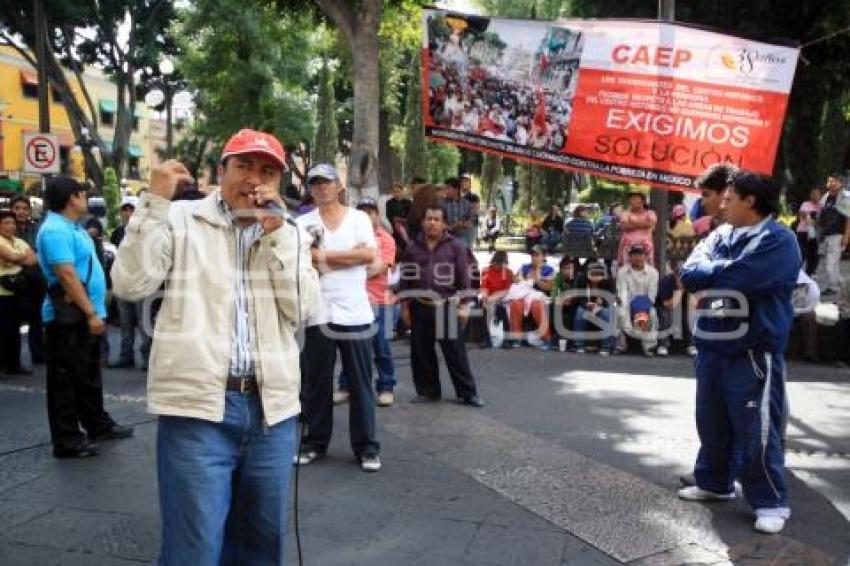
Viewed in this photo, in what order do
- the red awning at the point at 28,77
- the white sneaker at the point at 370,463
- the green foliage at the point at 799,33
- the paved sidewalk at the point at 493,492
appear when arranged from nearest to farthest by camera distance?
the paved sidewalk at the point at 493,492
the white sneaker at the point at 370,463
the green foliage at the point at 799,33
the red awning at the point at 28,77

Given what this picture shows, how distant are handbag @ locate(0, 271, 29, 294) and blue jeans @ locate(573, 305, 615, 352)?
619cm

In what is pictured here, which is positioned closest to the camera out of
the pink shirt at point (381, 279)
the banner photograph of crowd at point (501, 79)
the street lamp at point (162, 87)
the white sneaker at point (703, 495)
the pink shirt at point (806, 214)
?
the white sneaker at point (703, 495)

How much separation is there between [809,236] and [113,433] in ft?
40.8

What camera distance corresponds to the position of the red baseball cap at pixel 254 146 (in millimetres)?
2639

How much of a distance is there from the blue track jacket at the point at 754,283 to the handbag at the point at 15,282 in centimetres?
695

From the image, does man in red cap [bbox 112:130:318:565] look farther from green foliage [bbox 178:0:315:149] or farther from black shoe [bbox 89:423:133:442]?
green foliage [bbox 178:0:315:149]

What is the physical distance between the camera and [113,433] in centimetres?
570

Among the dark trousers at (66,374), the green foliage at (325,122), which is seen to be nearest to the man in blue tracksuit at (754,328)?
the dark trousers at (66,374)

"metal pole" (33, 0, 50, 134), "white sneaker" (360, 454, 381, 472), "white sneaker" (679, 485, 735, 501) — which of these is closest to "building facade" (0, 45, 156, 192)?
"metal pole" (33, 0, 50, 134)

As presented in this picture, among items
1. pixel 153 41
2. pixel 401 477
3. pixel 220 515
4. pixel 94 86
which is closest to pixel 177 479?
pixel 220 515

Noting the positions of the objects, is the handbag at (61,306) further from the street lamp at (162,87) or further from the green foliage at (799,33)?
the street lamp at (162,87)

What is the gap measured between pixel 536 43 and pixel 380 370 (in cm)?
441

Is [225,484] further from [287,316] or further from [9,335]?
[9,335]

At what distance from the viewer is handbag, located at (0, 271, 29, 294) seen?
323 inches
